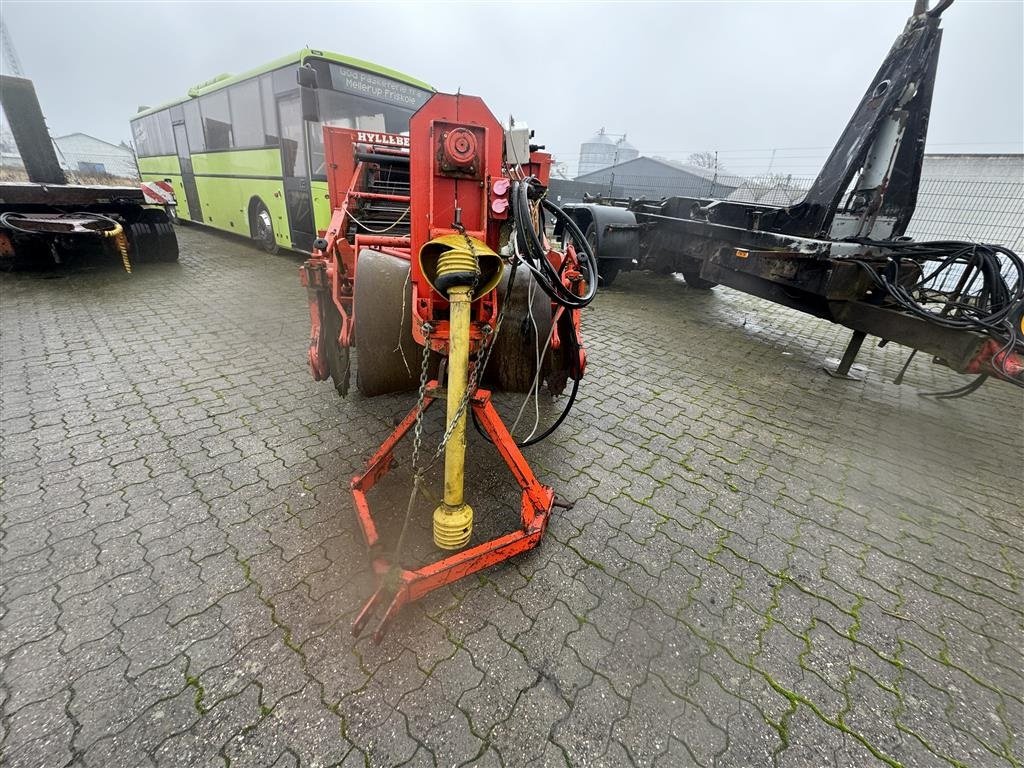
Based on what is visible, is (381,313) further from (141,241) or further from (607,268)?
(141,241)

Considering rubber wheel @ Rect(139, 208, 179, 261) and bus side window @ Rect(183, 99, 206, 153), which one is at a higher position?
bus side window @ Rect(183, 99, 206, 153)

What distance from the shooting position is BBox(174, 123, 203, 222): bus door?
9.60m

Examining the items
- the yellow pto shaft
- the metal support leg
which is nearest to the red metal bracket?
the yellow pto shaft

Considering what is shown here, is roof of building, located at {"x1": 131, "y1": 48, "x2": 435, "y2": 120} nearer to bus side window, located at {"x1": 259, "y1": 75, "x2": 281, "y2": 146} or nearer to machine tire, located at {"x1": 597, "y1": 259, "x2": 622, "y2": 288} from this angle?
bus side window, located at {"x1": 259, "y1": 75, "x2": 281, "y2": 146}

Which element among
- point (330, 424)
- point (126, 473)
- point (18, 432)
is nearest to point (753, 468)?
point (330, 424)

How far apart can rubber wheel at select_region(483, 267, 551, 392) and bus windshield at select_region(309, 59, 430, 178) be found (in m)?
5.13

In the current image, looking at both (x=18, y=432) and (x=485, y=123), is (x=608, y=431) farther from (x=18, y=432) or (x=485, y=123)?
(x=18, y=432)

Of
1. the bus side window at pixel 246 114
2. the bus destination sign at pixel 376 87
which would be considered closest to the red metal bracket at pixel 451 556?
the bus destination sign at pixel 376 87

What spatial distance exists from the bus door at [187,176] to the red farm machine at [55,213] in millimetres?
2376

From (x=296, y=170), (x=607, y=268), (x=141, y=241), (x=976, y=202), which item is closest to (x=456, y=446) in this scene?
(x=607, y=268)

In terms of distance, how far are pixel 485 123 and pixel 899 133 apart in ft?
15.9

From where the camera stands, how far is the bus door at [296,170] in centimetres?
645

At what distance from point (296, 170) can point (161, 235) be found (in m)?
2.57

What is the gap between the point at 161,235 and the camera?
704 cm
